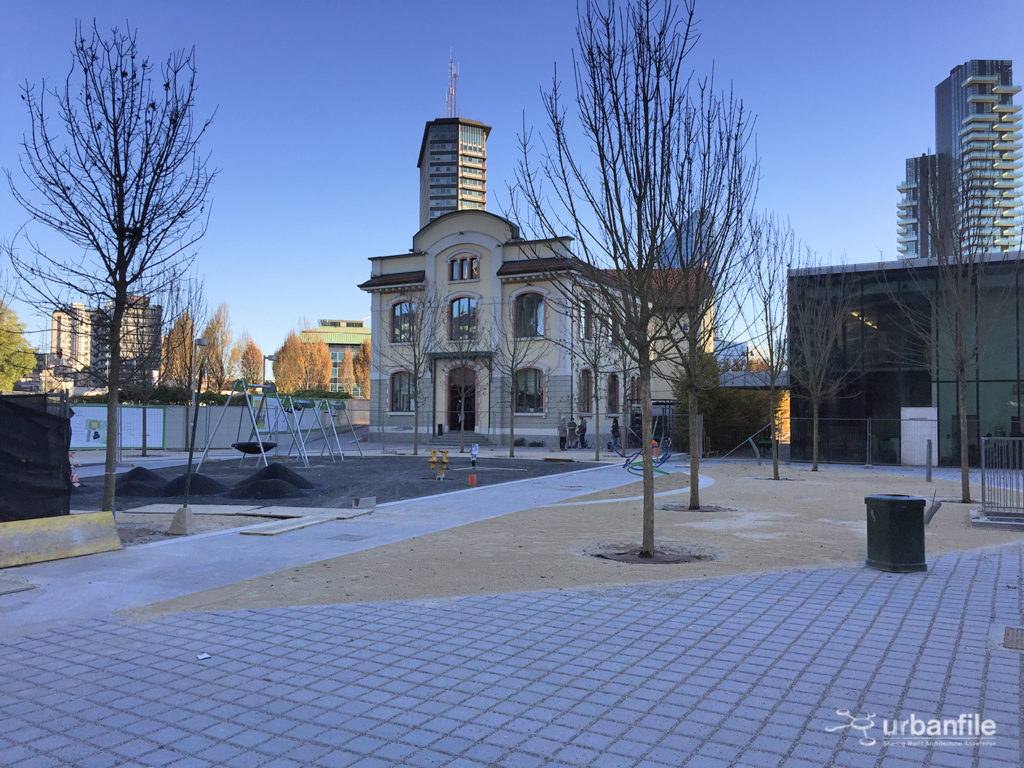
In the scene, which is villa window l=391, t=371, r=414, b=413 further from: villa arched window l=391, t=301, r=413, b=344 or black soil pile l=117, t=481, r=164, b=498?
black soil pile l=117, t=481, r=164, b=498

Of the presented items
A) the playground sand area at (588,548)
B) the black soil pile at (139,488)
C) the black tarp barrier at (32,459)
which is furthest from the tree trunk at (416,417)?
the black tarp barrier at (32,459)

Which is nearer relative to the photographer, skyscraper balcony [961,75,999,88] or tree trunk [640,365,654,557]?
tree trunk [640,365,654,557]

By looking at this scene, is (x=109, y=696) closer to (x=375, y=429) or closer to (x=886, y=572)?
(x=886, y=572)

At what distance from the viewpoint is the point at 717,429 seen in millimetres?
33906

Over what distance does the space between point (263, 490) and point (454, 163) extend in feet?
397

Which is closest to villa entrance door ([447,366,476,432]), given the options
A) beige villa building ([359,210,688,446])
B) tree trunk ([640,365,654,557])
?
beige villa building ([359,210,688,446])

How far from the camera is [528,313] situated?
40312 millimetres

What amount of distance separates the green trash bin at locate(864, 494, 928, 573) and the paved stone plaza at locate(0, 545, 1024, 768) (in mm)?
1041

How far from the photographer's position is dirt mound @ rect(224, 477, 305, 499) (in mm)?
15516

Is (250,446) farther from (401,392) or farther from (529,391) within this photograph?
(401,392)

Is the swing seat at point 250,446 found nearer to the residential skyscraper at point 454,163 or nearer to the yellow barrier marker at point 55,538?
the yellow barrier marker at point 55,538

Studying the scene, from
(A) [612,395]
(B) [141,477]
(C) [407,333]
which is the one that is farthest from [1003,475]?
(C) [407,333]

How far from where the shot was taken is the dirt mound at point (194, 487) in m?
15.8

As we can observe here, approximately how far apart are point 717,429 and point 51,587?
3001 cm
